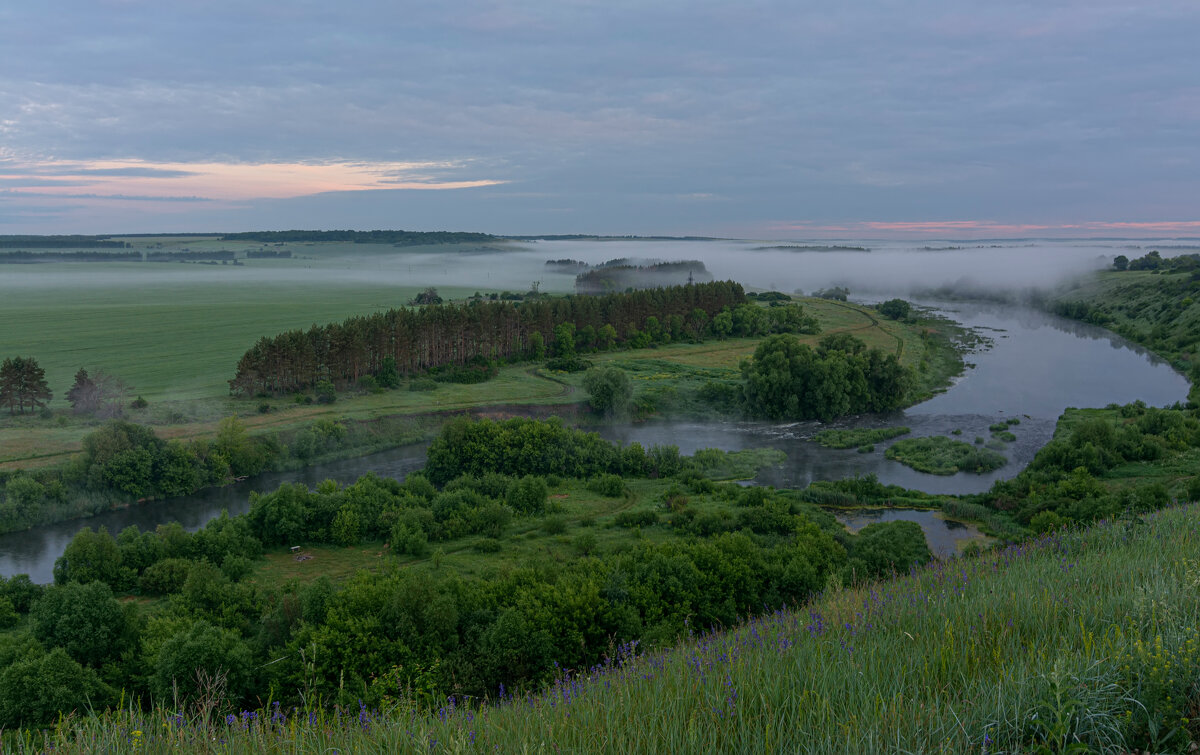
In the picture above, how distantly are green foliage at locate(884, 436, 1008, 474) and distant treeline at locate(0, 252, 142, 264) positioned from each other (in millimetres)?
183977

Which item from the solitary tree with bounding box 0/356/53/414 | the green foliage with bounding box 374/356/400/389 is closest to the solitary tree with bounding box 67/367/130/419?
the solitary tree with bounding box 0/356/53/414

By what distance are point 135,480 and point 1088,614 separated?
133ft

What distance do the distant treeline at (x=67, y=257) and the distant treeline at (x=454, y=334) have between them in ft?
431

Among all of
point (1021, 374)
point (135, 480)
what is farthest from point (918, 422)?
point (135, 480)

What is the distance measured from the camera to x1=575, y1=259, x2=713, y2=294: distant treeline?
14125 cm

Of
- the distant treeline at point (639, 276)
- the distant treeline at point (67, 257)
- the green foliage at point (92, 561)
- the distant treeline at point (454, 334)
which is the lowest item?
the green foliage at point (92, 561)

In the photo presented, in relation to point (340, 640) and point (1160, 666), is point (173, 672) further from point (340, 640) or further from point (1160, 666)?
point (1160, 666)

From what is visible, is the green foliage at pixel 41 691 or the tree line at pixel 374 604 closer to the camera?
the green foliage at pixel 41 691

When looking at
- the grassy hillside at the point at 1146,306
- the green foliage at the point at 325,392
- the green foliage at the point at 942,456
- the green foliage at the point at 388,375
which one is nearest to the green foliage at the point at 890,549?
the green foliage at the point at 942,456

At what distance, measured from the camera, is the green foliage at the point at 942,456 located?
37781mm

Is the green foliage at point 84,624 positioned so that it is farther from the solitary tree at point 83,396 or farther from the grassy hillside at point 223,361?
the solitary tree at point 83,396

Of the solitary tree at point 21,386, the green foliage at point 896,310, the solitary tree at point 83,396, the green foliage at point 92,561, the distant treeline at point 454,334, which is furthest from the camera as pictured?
the green foliage at point 896,310

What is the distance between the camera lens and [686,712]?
4.00 m

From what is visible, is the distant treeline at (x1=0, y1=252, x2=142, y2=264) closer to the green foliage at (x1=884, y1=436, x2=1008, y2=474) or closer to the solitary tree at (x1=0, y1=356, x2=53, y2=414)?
the solitary tree at (x1=0, y1=356, x2=53, y2=414)
